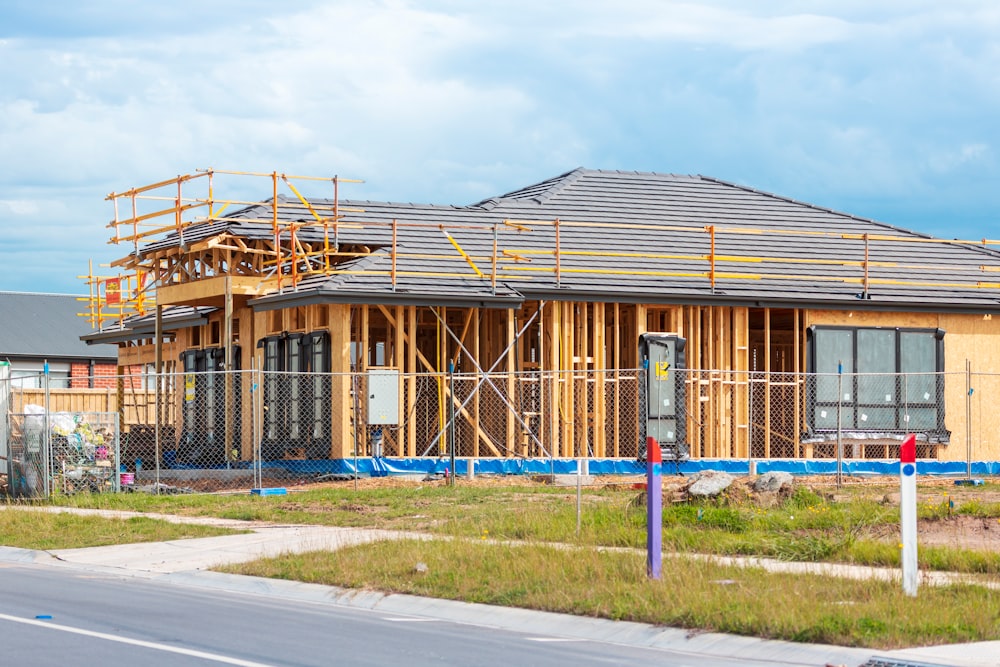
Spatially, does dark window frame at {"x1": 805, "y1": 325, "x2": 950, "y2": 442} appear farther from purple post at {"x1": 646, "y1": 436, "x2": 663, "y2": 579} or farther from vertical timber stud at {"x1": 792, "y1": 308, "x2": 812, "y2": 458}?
purple post at {"x1": 646, "y1": 436, "x2": 663, "y2": 579}

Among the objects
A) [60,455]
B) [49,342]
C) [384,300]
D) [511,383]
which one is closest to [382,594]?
[60,455]

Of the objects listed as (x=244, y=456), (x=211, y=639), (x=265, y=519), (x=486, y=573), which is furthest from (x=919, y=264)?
(x=211, y=639)

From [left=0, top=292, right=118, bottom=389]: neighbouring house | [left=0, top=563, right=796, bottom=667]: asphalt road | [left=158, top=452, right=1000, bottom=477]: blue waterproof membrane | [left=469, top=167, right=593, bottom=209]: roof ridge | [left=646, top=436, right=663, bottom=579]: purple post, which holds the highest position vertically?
[left=469, top=167, right=593, bottom=209]: roof ridge

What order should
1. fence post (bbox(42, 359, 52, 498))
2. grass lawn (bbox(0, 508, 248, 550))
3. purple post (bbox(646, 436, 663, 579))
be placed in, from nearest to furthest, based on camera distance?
purple post (bbox(646, 436, 663, 579)) < grass lawn (bbox(0, 508, 248, 550)) < fence post (bbox(42, 359, 52, 498))

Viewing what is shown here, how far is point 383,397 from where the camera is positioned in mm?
27922

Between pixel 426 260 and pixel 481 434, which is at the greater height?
pixel 426 260

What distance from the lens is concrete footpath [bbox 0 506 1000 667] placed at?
1041 cm

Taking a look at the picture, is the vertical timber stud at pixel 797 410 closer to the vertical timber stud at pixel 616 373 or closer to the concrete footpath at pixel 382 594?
the vertical timber stud at pixel 616 373

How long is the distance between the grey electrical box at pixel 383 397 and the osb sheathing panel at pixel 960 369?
9637 mm

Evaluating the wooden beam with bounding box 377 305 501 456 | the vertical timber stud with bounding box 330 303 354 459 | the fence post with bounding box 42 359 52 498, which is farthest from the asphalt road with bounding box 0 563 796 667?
the wooden beam with bounding box 377 305 501 456

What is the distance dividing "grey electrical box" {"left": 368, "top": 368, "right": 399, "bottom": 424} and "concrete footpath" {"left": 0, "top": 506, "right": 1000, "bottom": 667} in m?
6.88

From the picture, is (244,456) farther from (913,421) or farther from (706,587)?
(706,587)

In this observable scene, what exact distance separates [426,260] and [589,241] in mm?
4393

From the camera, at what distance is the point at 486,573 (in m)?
14.2
